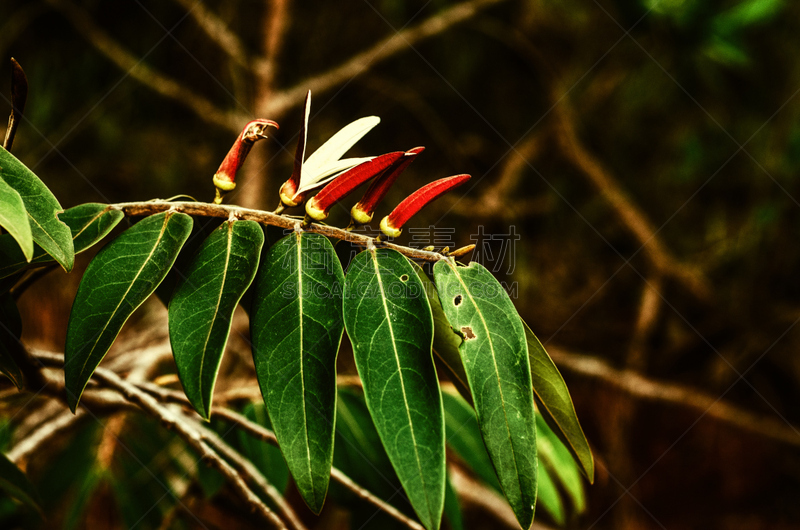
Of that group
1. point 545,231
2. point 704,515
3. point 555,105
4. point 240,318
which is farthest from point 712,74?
point 240,318

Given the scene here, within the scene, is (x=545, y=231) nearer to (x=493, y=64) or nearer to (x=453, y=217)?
(x=453, y=217)

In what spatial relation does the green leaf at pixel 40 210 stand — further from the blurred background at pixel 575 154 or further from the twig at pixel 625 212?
the twig at pixel 625 212

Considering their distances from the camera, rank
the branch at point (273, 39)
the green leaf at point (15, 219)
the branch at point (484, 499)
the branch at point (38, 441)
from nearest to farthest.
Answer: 1. the green leaf at point (15, 219)
2. the branch at point (38, 441)
3. the branch at point (484, 499)
4. the branch at point (273, 39)

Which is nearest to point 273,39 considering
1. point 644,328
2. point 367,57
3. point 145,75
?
point 367,57

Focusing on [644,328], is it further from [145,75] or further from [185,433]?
[145,75]

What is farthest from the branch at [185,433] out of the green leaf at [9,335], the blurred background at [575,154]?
the blurred background at [575,154]
